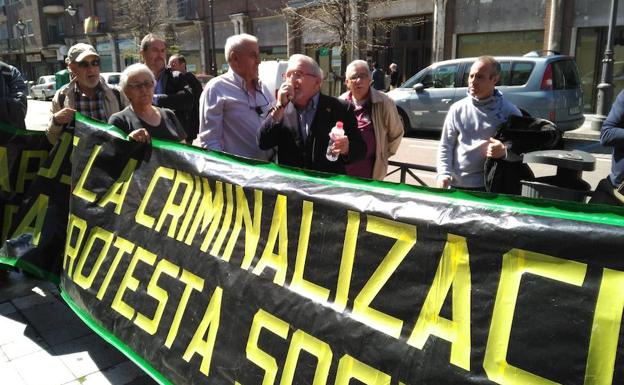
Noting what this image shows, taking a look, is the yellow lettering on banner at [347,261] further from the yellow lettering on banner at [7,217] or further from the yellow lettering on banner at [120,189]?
the yellow lettering on banner at [7,217]

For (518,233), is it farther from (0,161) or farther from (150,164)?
(0,161)

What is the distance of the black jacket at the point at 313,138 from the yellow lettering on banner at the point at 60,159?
134 cm

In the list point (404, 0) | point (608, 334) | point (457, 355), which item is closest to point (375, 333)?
point (457, 355)

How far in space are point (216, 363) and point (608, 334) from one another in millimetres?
1477

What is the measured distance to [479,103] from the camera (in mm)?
3449

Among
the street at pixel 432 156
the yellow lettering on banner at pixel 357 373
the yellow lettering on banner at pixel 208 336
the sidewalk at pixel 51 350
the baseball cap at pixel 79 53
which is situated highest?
the baseball cap at pixel 79 53

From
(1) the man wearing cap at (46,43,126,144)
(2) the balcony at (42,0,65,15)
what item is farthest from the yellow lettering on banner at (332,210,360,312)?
(2) the balcony at (42,0,65,15)

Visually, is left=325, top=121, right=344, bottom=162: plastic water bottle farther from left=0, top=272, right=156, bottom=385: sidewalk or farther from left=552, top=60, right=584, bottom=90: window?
left=552, top=60, right=584, bottom=90: window

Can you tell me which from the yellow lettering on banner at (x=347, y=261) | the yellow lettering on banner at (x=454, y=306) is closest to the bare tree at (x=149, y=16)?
the yellow lettering on banner at (x=347, y=261)

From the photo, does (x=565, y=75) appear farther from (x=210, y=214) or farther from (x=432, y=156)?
(x=210, y=214)

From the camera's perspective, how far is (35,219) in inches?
140

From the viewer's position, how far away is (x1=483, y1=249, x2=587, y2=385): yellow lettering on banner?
142cm

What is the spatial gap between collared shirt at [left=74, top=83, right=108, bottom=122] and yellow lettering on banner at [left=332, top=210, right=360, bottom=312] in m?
2.61

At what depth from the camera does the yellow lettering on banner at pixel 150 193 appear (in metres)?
2.75
